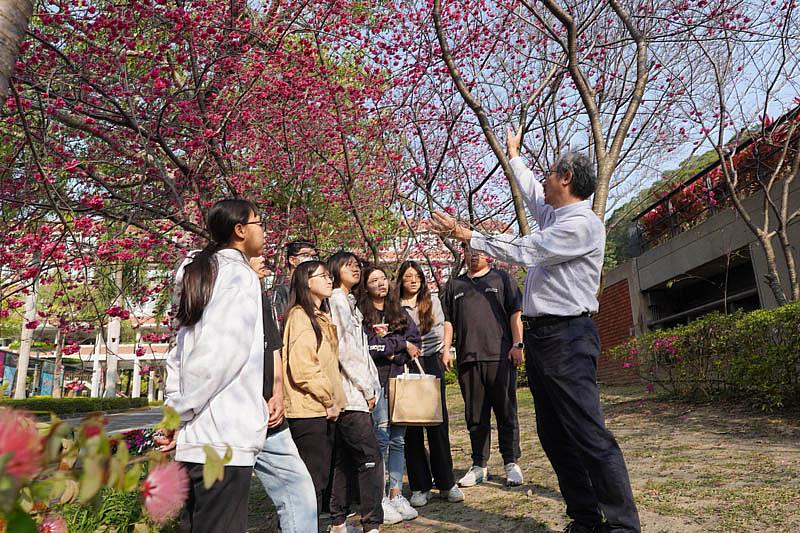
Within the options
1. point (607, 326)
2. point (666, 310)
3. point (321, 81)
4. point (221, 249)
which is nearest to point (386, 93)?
point (321, 81)

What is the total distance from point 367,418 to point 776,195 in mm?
7997

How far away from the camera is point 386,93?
8719 millimetres

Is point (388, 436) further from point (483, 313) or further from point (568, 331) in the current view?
point (568, 331)

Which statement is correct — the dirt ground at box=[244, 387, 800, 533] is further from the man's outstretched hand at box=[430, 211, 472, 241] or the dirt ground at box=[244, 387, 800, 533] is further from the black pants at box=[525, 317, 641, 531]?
the man's outstretched hand at box=[430, 211, 472, 241]

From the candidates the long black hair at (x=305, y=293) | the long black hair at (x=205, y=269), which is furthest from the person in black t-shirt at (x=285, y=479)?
the long black hair at (x=305, y=293)

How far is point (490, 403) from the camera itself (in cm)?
487

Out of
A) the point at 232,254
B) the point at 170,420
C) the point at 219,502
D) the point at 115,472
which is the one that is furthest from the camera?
the point at 232,254

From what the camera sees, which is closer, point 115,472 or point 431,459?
point 115,472

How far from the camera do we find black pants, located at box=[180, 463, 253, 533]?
2090 millimetres

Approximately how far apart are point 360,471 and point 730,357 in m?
5.78

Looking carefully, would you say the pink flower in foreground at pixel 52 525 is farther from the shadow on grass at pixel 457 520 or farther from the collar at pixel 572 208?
the shadow on grass at pixel 457 520

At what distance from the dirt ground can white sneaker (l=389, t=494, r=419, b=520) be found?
83 mm

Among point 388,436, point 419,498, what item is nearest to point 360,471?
point 388,436

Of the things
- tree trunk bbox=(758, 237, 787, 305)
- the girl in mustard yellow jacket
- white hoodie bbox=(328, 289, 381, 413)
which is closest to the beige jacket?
the girl in mustard yellow jacket
